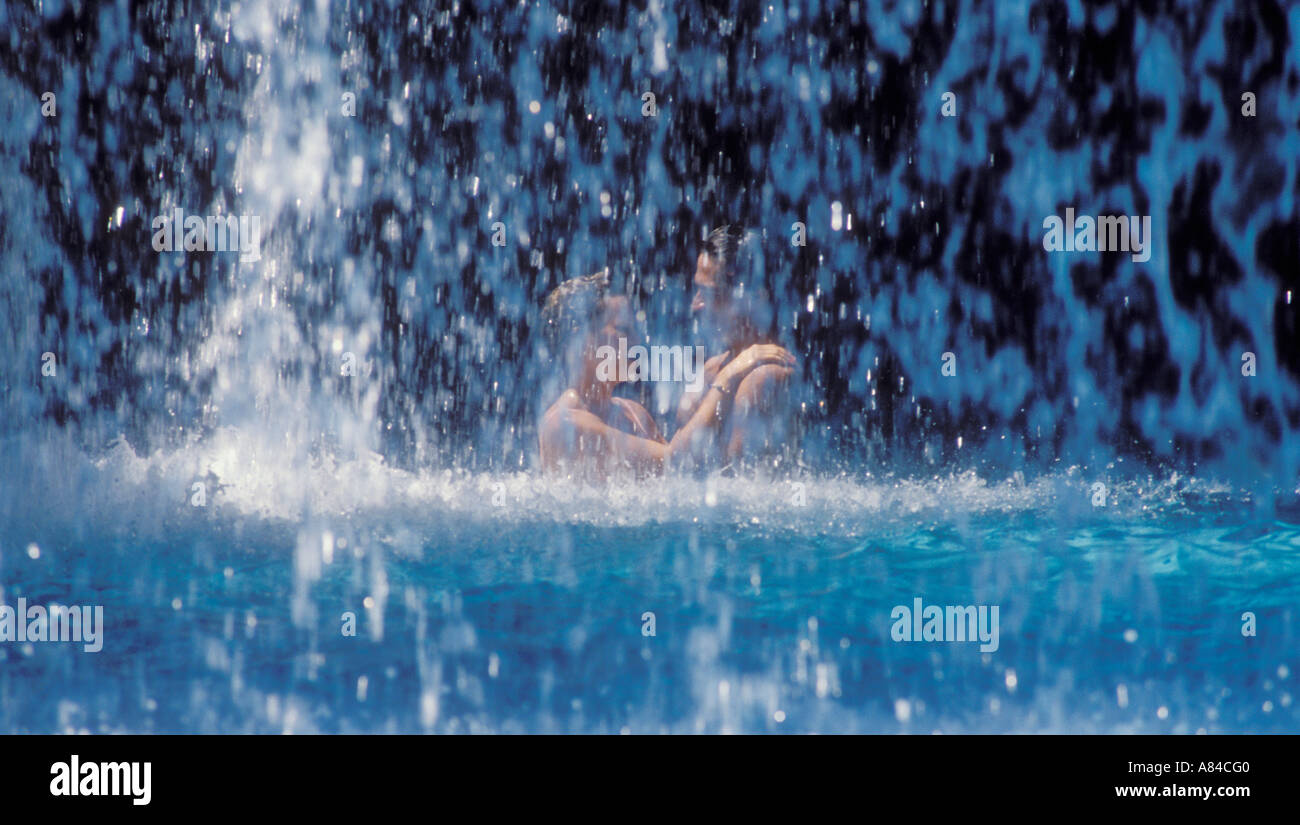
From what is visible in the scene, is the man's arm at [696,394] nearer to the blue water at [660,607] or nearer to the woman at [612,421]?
the woman at [612,421]

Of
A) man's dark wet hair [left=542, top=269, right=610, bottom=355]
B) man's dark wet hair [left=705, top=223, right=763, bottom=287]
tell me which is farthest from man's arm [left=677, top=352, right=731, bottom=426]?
man's dark wet hair [left=542, top=269, right=610, bottom=355]

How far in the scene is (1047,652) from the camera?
373cm

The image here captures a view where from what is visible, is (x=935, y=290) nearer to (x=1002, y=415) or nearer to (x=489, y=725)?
(x=1002, y=415)

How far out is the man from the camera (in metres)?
4.34

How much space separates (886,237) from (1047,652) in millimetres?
2358

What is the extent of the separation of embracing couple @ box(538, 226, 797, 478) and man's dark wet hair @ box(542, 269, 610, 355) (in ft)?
0.05

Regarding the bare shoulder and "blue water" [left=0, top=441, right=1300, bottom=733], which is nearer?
"blue water" [left=0, top=441, right=1300, bottom=733]

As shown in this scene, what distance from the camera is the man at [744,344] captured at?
434 centimetres

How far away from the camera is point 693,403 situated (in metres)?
4.33

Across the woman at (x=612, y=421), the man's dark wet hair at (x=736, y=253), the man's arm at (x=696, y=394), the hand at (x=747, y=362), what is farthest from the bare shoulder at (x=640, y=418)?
the man's dark wet hair at (x=736, y=253)

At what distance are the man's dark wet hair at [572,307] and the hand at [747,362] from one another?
68 cm

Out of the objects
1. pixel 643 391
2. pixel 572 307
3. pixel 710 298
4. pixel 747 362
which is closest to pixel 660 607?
pixel 643 391

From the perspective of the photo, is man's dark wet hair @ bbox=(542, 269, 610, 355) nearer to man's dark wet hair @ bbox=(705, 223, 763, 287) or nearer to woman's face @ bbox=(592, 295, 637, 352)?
woman's face @ bbox=(592, 295, 637, 352)

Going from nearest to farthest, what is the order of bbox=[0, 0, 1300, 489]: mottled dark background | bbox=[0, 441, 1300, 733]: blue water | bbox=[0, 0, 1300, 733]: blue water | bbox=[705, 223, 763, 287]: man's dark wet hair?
1. bbox=[0, 441, 1300, 733]: blue water
2. bbox=[0, 0, 1300, 733]: blue water
3. bbox=[0, 0, 1300, 489]: mottled dark background
4. bbox=[705, 223, 763, 287]: man's dark wet hair
